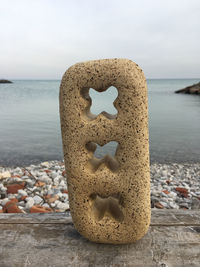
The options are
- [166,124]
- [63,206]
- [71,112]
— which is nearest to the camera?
[71,112]

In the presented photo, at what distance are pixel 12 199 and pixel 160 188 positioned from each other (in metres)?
2.67

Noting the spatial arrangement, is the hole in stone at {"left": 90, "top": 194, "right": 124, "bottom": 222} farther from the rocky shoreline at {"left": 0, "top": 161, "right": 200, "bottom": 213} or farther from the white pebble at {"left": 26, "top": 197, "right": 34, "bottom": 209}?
the white pebble at {"left": 26, "top": 197, "right": 34, "bottom": 209}

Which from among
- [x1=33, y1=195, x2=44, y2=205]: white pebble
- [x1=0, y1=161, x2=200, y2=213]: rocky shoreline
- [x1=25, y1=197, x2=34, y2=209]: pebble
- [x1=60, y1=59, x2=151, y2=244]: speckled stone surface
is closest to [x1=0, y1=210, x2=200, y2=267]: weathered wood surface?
[x1=60, y1=59, x2=151, y2=244]: speckled stone surface

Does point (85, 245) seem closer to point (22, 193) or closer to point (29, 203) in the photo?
point (29, 203)

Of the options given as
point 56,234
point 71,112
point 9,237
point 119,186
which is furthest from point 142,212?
point 9,237

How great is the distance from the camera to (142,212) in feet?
5.95

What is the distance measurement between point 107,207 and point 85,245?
1.05ft

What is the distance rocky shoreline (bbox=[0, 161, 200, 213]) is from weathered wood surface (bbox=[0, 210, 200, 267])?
121 centimetres

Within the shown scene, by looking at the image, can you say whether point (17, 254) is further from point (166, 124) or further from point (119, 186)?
point (166, 124)

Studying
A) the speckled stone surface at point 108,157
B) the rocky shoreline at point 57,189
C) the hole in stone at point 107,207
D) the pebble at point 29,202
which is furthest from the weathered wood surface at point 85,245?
the pebble at point 29,202

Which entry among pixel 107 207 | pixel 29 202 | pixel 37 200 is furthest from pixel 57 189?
pixel 107 207

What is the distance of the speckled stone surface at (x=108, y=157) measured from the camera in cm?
165

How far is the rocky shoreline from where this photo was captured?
12.5ft

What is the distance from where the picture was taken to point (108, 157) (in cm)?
190
